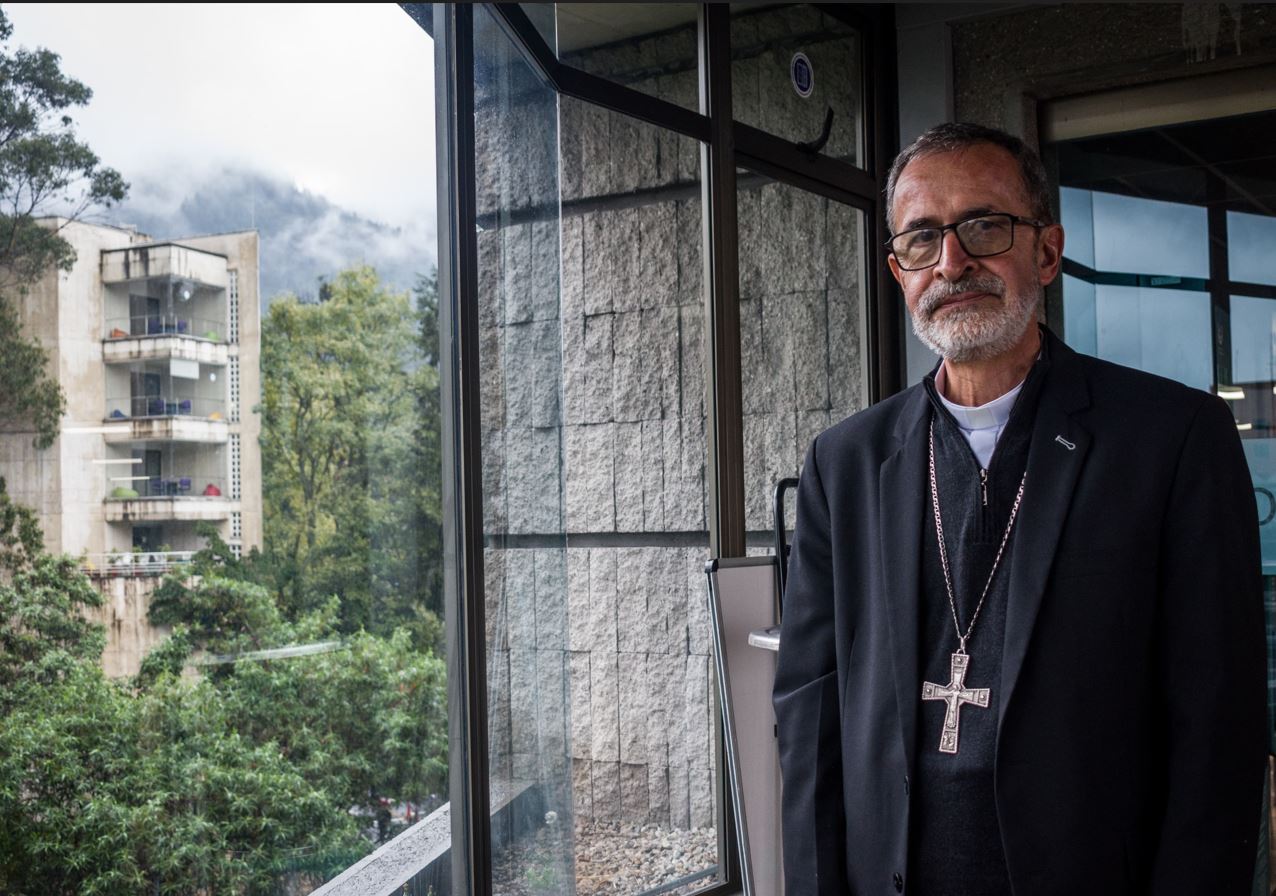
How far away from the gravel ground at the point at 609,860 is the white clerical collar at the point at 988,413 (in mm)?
1336

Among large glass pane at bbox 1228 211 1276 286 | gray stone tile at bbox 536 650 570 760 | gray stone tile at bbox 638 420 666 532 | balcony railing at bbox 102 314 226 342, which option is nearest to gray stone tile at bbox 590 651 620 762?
gray stone tile at bbox 536 650 570 760

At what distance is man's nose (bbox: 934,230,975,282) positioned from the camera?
5.45 ft

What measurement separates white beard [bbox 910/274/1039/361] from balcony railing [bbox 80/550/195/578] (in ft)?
3.87

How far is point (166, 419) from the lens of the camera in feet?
5.91

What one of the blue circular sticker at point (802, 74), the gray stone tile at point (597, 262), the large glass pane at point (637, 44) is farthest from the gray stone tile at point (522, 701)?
the blue circular sticker at point (802, 74)

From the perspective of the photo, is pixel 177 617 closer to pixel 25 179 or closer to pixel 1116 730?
pixel 25 179

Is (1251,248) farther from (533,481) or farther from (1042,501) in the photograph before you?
(1042,501)

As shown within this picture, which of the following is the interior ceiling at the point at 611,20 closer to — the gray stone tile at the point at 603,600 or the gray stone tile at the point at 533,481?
the gray stone tile at the point at 533,481

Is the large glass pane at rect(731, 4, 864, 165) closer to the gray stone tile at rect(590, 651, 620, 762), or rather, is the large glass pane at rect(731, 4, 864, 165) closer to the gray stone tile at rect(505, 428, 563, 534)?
the gray stone tile at rect(505, 428, 563, 534)

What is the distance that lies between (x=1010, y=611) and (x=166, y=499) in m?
1.23

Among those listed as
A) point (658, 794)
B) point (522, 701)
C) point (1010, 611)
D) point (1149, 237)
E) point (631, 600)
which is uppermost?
point (1149, 237)

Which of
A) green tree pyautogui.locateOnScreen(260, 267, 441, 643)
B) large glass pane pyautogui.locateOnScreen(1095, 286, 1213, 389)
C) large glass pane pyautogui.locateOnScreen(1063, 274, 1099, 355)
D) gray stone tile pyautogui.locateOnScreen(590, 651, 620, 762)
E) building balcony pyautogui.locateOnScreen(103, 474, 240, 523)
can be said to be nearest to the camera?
building balcony pyautogui.locateOnScreen(103, 474, 240, 523)

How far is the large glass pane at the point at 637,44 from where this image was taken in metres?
2.72

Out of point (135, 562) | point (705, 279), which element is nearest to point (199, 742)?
point (135, 562)
